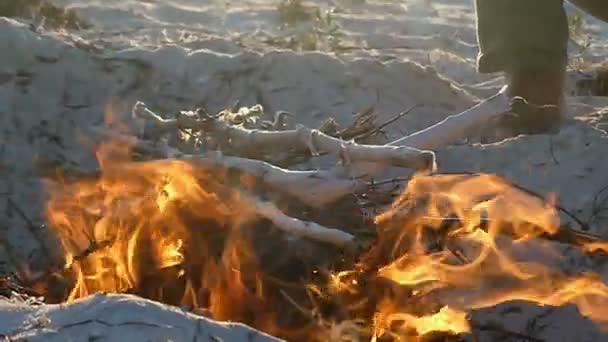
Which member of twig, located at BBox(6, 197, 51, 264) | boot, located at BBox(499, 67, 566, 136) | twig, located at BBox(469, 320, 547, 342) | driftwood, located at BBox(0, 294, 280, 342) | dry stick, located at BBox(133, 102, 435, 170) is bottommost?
twig, located at BBox(6, 197, 51, 264)

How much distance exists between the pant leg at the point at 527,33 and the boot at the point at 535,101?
1.4 inches

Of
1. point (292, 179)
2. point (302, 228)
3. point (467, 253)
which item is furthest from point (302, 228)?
point (467, 253)

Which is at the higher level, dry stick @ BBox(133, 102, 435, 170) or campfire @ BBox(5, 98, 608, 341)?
dry stick @ BBox(133, 102, 435, 170)

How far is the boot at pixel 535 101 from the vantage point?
377 cm

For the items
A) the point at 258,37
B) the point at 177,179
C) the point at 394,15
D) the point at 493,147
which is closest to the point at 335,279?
the point at 177,179

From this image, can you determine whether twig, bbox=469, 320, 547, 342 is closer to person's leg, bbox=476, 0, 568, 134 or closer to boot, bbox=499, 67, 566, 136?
boot, bbox=499, 67, 566, 136

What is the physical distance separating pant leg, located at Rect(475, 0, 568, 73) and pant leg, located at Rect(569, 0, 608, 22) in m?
0.09

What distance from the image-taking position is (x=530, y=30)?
3916 millimetres

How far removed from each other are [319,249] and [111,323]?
3.35 feet

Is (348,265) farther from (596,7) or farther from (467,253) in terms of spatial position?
(596,7)

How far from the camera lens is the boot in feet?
12.4

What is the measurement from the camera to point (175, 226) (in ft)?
9.40

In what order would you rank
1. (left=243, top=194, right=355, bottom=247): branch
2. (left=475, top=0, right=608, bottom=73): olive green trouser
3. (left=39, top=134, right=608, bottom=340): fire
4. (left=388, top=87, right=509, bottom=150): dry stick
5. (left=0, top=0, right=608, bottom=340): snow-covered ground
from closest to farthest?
(left=39, top=134, right=608, bottom=340): fire, (left=243, top=194, right=355, bottom=247): branch, (left=388, top=87, right=509, bottom=150): dry stick, (left=0, top=0, right=608, bottom=340): snow-covered ground, (left=475, top=0, right=608, bottom=73): olive green trouser

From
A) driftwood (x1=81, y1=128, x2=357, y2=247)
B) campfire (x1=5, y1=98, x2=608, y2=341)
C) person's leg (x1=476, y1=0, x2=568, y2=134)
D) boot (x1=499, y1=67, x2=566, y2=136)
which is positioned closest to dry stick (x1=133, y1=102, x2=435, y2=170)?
campfire (x1=5, y1=98, x2=608, y2=341)
